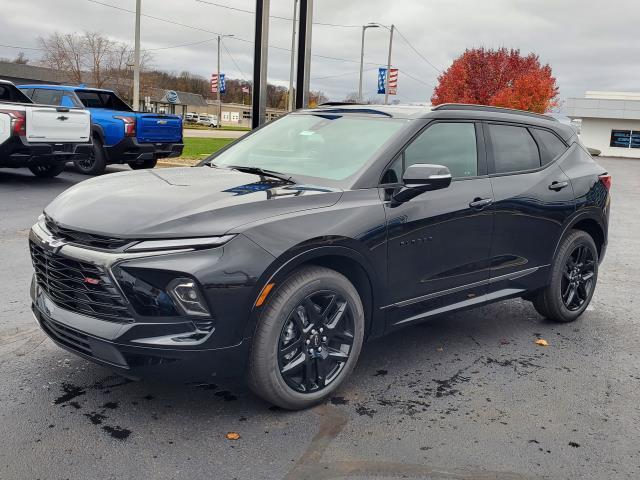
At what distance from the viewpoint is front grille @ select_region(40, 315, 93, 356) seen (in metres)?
3.32

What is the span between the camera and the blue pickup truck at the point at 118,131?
1386 centimetres

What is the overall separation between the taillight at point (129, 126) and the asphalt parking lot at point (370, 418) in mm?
9111

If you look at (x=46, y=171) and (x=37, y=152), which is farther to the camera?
(x=46, y=171)

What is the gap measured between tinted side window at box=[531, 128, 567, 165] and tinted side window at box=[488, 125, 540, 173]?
0.07 metres

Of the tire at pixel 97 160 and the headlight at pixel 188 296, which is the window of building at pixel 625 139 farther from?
→ the headlight at pixel 188 296

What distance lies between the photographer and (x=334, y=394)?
157 inches

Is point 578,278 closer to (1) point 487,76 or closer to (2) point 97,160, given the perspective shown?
(2) point 97,160

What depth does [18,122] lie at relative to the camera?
1138 cm

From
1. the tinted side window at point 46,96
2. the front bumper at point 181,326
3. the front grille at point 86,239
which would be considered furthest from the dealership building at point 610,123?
the front grille at point 86,239

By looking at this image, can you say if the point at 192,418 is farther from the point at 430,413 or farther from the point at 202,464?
the point at 430,413

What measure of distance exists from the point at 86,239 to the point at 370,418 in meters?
1.82

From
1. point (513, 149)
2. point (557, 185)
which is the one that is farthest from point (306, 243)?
point (557, 185)

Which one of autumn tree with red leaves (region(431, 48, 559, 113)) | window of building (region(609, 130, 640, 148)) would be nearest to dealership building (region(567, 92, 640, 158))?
window of building (region(609, 130, 640, 148))

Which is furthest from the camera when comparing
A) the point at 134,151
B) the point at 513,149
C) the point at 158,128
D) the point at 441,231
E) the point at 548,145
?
the point at 158,128
